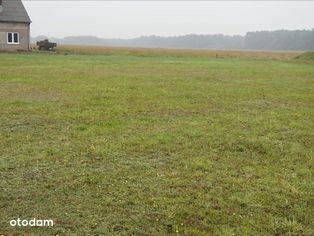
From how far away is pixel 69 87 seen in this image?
17656 millimetres

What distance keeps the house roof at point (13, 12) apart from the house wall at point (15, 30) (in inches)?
23.1

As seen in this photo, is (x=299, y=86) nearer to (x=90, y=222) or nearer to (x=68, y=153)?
(x=68, y=153)

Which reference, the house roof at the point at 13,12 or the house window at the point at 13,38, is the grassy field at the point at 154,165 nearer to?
the house window at the point at 13,38

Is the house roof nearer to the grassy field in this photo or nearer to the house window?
the house window

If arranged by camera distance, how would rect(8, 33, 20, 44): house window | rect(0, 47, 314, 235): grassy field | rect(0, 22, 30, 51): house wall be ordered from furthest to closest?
rect(8, 33, 20, 44): house window, rect(0, 22, 30, 51): house wall, rect(0, 47, 314, 235): grassy field

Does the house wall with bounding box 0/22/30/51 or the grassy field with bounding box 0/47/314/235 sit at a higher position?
the house wall with bounding box 0/22/30/51

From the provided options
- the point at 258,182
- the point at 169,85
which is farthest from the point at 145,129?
the point at 169,85

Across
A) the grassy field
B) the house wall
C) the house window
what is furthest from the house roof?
the grassy field

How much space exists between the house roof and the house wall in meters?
0.59

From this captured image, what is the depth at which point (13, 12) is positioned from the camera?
45.3 meters

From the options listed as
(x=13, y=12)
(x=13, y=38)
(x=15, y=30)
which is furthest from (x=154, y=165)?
(x=13, y=12)

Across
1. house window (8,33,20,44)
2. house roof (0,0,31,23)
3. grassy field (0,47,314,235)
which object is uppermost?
house roof (0,0,31,23)

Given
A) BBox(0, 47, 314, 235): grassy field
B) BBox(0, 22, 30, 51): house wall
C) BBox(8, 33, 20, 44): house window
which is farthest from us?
BBox(8, 33, 20, 44): house window

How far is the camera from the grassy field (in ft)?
18.6
